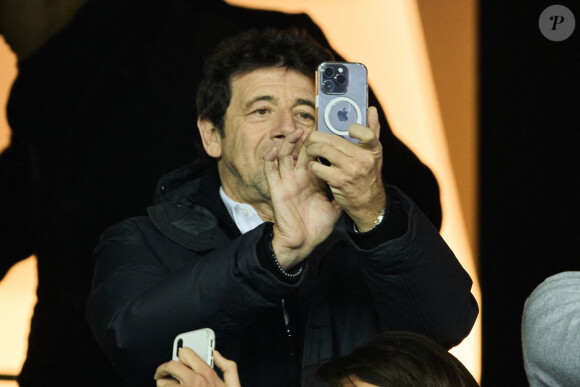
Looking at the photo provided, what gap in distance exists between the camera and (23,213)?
2680 mm

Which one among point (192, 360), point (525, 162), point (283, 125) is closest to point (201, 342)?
point (192, 360)

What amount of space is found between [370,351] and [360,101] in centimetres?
56

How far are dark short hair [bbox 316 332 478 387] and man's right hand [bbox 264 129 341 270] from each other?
1.04 feet

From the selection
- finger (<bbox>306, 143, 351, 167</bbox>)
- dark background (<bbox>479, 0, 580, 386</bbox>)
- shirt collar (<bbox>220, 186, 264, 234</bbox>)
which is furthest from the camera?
dark background (<bbox>479, 0, 580, 386</bbox>)

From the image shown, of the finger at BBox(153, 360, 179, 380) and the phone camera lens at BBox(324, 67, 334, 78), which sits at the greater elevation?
the phone camera lens at BBox(324, 67, 334, 78)

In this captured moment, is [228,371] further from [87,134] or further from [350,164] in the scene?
[87,134]

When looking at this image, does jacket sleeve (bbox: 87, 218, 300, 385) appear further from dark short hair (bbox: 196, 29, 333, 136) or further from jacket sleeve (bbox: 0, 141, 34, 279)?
jacket sleeve (bbox: 0, 141, 34, 279)


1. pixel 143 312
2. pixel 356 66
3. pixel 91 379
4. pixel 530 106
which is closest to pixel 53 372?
pixel 91 379

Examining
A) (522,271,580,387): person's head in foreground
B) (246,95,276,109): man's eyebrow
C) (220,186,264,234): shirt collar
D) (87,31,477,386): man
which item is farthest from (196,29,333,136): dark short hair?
(522,271,580,387): person's head in foreground

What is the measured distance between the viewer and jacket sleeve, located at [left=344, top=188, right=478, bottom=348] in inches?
73.2

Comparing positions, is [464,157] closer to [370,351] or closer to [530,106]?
[530,106]

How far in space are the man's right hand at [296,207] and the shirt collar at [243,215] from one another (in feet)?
1.03

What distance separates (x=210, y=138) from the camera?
2471 mm

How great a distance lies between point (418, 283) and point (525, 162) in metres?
1.05
